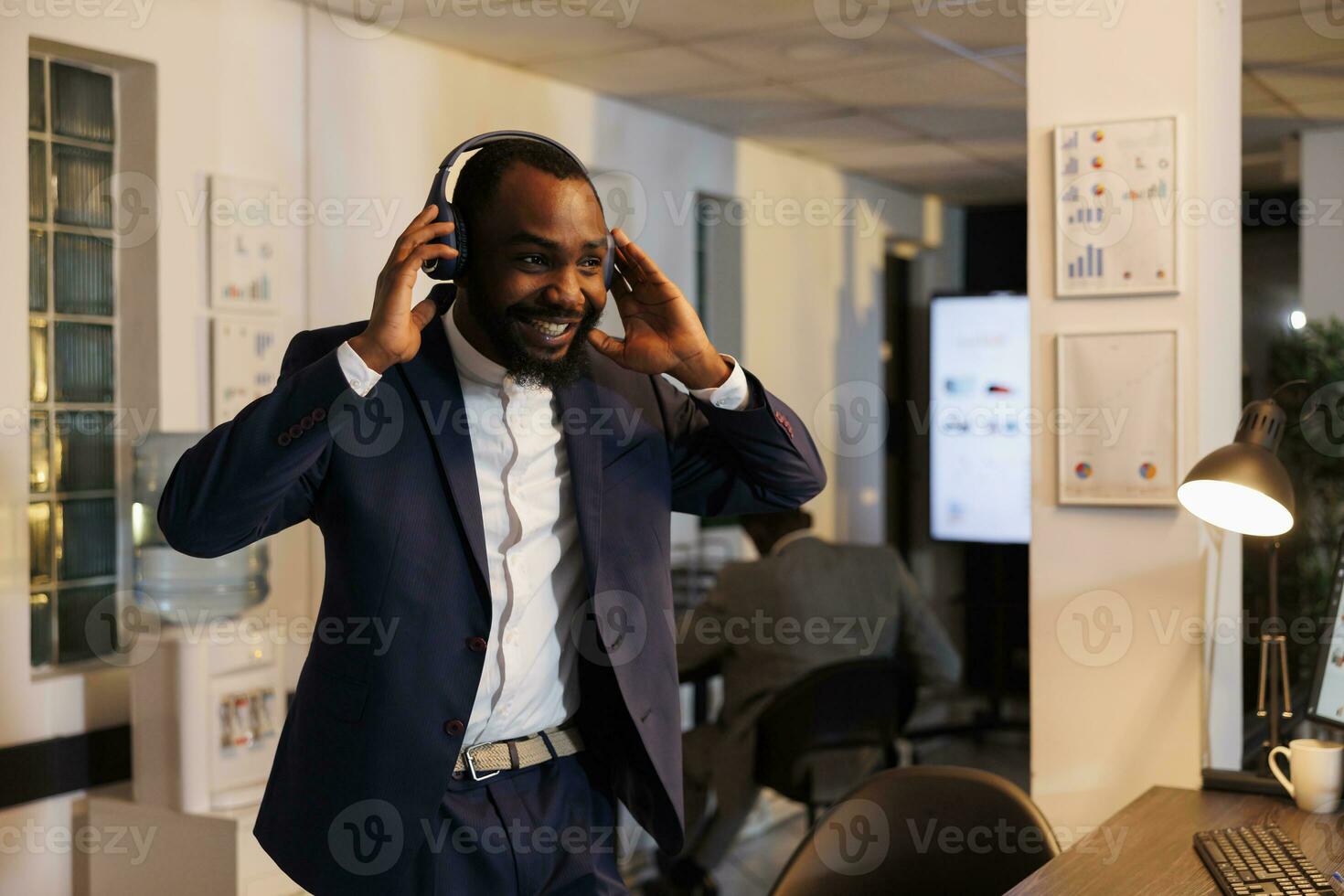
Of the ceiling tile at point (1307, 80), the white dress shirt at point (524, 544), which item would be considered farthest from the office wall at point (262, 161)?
the ceiling tile at point (1307, 80)

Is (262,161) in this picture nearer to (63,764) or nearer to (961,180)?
(63,764)

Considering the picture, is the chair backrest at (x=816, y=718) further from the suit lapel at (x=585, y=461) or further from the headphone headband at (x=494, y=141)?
the headphone headband at (x=494, y=141)

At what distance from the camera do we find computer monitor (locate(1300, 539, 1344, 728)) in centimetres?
237

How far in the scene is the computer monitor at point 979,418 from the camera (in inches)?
263

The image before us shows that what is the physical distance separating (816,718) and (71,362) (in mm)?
2297

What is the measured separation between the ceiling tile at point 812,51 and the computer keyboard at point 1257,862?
8.84ft

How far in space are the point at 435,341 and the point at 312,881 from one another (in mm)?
739

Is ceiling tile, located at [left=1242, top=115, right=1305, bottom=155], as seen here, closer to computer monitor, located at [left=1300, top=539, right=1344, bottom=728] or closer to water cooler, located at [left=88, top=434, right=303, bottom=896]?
computer monitor, located at [left=1300, top=539, right=1344, bottom=728]

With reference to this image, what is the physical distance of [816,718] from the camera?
395 centimetres

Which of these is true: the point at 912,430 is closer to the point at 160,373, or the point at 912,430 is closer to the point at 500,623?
the point at 160,373

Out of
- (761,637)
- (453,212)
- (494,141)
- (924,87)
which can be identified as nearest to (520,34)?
(924,87)

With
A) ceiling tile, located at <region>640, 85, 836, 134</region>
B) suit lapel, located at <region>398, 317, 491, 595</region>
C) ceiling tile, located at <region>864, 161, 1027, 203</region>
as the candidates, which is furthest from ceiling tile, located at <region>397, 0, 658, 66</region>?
ceiling tile, located at <region>864, 161, 1027, 203</region>

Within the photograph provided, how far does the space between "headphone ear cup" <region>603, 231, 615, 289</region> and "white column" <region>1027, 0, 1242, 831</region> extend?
1.18 meters

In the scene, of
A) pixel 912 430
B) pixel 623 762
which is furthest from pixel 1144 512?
pixel 912 430
